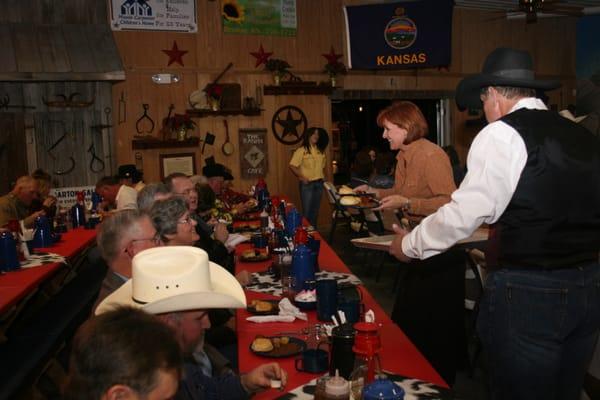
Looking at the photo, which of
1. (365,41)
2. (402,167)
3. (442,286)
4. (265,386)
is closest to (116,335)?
(265,386)

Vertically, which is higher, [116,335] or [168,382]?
[116,335]

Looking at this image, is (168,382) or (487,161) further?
(487,161)

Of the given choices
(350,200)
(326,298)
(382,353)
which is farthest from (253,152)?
(382,353)

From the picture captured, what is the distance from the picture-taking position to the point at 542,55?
13.0m

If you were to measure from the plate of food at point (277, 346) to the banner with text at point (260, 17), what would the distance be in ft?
29.5

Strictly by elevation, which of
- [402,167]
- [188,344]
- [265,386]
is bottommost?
[265,386]

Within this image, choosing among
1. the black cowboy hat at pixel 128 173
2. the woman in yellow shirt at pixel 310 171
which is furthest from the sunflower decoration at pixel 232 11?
the black cowboy hat at pixel 128 173

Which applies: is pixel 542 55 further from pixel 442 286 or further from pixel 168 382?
pixel 168 382

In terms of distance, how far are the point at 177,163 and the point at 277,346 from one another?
8243 millimetres

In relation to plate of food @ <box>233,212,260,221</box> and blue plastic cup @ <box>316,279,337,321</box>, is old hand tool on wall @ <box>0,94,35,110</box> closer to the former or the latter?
plate of food @ <box>233,212,260,221</box>

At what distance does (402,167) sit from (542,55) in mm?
10000

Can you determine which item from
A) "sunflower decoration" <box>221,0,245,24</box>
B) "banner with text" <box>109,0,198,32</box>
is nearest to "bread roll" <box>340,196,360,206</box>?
"banner with text" <box>109,0,198,32</box>

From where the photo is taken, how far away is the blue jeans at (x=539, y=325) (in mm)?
2217

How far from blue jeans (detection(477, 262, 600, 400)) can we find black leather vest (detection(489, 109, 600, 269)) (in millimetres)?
66
